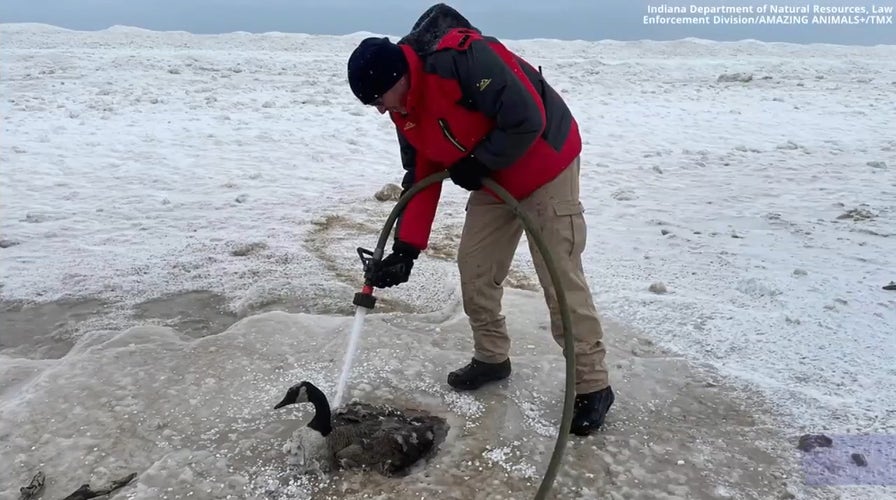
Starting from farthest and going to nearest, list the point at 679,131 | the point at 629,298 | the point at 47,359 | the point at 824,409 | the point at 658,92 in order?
the point at 658,92 < the point at 679,131 < the point at 629,298 < the point at 47,359 < the point at 824,409

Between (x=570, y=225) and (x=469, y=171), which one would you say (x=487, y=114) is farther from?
(x=570, y=225)

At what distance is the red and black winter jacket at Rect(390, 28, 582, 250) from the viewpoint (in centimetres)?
255

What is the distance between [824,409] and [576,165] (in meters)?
1.55

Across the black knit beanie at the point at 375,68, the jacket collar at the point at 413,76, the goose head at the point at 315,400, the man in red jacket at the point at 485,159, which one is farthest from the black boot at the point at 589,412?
the black knit beanie at the point at 375,68

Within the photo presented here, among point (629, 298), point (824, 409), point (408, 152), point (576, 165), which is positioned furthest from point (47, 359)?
point (824, 409)

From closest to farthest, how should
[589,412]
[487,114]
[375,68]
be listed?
[375,68] → [487,114] → [589,412]

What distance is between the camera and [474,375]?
3268 mm

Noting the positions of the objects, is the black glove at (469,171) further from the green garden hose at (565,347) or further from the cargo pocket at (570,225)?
the cargo pocket at (570,225)

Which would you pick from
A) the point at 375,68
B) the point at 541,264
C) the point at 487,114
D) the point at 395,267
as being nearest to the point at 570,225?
the point at 541,264

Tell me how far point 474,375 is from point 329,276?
2017 mm

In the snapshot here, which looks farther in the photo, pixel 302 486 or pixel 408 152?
pixel 408 152

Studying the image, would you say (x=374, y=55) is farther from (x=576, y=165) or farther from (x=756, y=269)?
(x=756, y=269)

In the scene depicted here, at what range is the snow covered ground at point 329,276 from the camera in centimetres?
303

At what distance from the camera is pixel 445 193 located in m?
7.38
